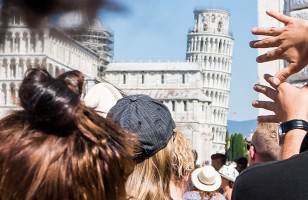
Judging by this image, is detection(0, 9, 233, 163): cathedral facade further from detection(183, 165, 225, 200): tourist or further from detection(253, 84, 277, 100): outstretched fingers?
detection(253, 84, 277, 100): outstretched fingers

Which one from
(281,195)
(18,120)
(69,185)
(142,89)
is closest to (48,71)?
(18,120)

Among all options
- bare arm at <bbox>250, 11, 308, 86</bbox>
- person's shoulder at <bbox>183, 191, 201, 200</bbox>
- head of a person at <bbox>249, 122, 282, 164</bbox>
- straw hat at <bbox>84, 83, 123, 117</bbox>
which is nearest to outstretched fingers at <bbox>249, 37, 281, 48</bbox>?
bare arm at <bbox>250, 11, 308, 86</bbox>

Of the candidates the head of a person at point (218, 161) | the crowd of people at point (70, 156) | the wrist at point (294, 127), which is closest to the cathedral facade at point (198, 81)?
the head of a person at point (218, 161)

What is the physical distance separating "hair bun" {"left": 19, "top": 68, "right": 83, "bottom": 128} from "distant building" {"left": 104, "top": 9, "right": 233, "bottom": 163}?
215 feet

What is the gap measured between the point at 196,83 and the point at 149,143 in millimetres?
79942

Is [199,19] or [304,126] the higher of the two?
[199,19]

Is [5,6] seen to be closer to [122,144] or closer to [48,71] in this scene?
[48,71]

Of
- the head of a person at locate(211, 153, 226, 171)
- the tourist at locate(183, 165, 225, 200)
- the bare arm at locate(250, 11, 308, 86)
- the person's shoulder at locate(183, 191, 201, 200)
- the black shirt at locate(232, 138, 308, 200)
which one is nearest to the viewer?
the black shirt at locate(232, 138, 308, 200)

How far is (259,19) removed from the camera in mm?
5262

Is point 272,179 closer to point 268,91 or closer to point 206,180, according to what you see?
point 268,91

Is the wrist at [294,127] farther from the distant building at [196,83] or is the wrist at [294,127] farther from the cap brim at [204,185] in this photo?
the distant building at [196,83]

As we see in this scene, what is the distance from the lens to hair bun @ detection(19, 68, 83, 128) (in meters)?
1.25

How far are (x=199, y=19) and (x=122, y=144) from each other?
343 ft

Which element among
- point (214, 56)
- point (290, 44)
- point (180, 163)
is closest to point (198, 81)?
point (214, 56)
